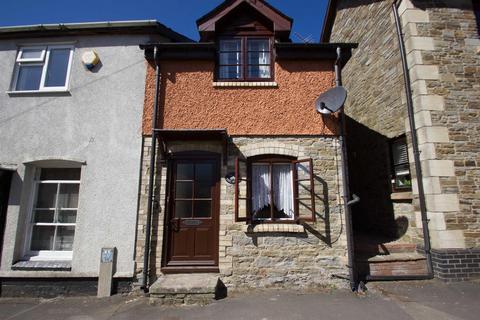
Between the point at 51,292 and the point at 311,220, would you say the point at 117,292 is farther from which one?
the point at 311,220

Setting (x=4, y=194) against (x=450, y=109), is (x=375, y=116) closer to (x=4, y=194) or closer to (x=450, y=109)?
(x=450, y=109)

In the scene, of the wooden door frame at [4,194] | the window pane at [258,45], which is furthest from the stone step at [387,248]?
the wooden door frame at [4,194]

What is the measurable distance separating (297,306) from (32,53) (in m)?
8.41

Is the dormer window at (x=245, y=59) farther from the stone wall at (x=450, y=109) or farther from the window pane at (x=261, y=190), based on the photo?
the stone wall at (x=450, y=109)

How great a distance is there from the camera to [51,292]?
5508 millimetres

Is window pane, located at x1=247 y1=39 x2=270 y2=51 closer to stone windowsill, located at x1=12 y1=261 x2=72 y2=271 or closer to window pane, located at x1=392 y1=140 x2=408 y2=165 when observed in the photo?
window pane, located at x1=392 y1=140 x2=408 y2=165

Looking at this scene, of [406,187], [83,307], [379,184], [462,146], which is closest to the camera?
[83,307]

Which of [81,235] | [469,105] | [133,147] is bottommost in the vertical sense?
[81,235]

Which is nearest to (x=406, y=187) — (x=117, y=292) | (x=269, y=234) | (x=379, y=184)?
(x=379, y=184)

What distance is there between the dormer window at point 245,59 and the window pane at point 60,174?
160 inches

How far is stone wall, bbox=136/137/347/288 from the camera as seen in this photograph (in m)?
5.45

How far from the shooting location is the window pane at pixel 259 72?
6.38 meters

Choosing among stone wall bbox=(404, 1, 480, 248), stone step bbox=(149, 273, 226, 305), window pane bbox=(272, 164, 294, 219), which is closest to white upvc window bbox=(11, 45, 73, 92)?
stone step bbox=(149, 273, 226, 305)

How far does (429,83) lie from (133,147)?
6.87 m
